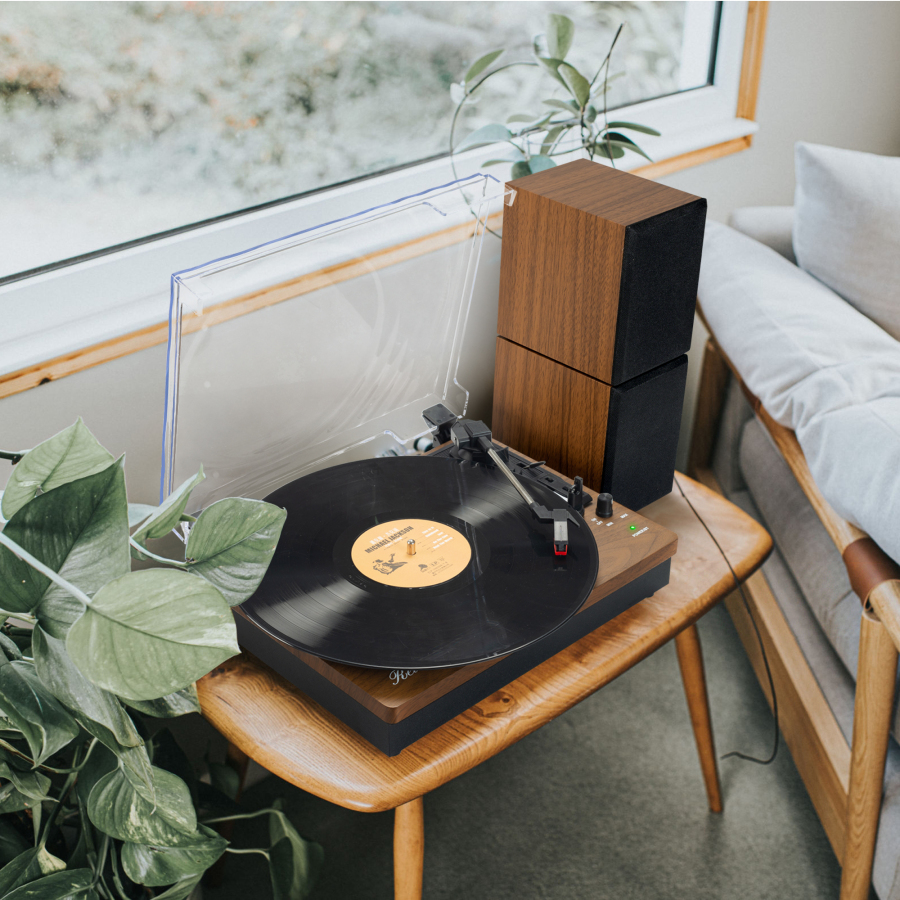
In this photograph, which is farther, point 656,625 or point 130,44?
point 130,44

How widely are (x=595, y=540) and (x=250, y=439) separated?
0.40 metres

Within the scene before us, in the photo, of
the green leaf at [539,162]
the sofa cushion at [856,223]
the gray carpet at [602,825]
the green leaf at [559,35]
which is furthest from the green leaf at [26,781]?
the sofa cushion at [856,223]

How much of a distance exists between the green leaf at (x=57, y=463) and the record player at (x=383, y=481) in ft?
0.80

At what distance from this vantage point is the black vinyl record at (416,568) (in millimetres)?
751

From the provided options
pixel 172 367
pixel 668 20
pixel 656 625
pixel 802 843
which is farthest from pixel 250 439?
pixel 668 20

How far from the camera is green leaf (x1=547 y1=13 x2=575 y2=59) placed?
44.4 inches

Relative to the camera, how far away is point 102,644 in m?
0.45

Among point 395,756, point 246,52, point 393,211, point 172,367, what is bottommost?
point 395,756

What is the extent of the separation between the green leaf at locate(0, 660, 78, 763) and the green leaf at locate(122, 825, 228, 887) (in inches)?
8.5

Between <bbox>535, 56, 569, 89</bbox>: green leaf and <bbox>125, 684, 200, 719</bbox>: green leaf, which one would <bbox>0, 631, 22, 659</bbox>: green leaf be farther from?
<bbox>535, 56, 569, 89</bbox>: green leaf

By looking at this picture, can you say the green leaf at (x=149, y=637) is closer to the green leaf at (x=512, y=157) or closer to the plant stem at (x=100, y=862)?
the plant stem at (x=100, y=862)

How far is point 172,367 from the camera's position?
2.78 feet

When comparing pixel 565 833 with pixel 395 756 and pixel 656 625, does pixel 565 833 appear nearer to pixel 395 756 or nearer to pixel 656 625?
pixel 656 625

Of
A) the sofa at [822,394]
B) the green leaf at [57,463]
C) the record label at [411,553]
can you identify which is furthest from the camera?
the sofa at [822,394]
